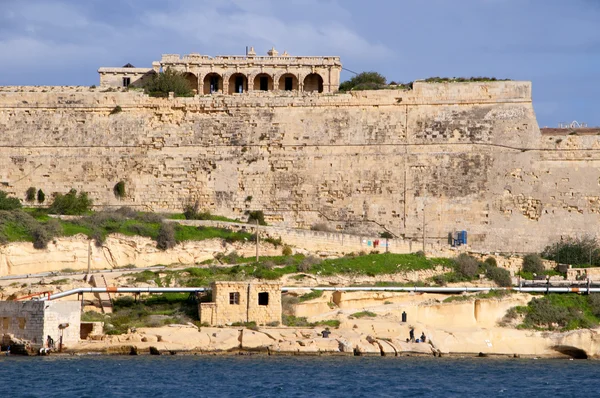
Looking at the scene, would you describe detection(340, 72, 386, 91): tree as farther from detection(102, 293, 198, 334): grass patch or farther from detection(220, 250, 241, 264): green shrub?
detection(102, 293, 198, 334): grass patch

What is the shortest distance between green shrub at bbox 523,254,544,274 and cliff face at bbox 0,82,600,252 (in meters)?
1.46

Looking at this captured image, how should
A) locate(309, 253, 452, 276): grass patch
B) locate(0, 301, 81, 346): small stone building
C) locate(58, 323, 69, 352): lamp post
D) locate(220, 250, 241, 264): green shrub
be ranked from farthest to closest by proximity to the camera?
locate(220, 250, 241, 264): green shrub, locate(309, 253, 452, 276): grass patch, locate(58, 323, 69, 352): lamp post, locate(0, 301, 81, 346): small stone building

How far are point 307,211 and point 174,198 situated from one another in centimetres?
382

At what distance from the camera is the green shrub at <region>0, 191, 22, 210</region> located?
119 ft

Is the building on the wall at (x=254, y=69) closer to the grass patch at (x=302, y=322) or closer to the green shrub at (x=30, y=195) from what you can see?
the green shrub at (x=30, y=195)

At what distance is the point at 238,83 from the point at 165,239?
28.8 feet

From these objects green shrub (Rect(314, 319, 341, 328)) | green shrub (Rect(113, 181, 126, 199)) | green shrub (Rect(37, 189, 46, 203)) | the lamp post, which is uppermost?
green shrub (Rect(113, 181, 126, 199))

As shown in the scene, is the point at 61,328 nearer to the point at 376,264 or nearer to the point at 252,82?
the point at 376,264

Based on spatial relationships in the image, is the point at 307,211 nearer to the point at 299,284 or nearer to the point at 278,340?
the point at 299,284

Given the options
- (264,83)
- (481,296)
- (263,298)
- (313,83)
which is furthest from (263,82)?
(263,298)

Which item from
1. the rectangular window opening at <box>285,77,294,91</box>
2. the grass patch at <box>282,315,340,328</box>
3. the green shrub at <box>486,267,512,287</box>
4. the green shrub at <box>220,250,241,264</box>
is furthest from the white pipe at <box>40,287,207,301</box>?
→ the rectangular window opening at <box>285,77,294,91</box>

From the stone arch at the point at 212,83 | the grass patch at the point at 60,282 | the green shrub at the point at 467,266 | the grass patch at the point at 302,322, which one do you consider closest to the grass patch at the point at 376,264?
the green shrub at the point at 467,266

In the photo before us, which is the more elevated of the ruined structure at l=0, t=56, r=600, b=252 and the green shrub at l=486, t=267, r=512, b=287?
the ruined structure at l=0, t=56, r=600, b=252

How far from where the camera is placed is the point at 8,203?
36.5 metres
